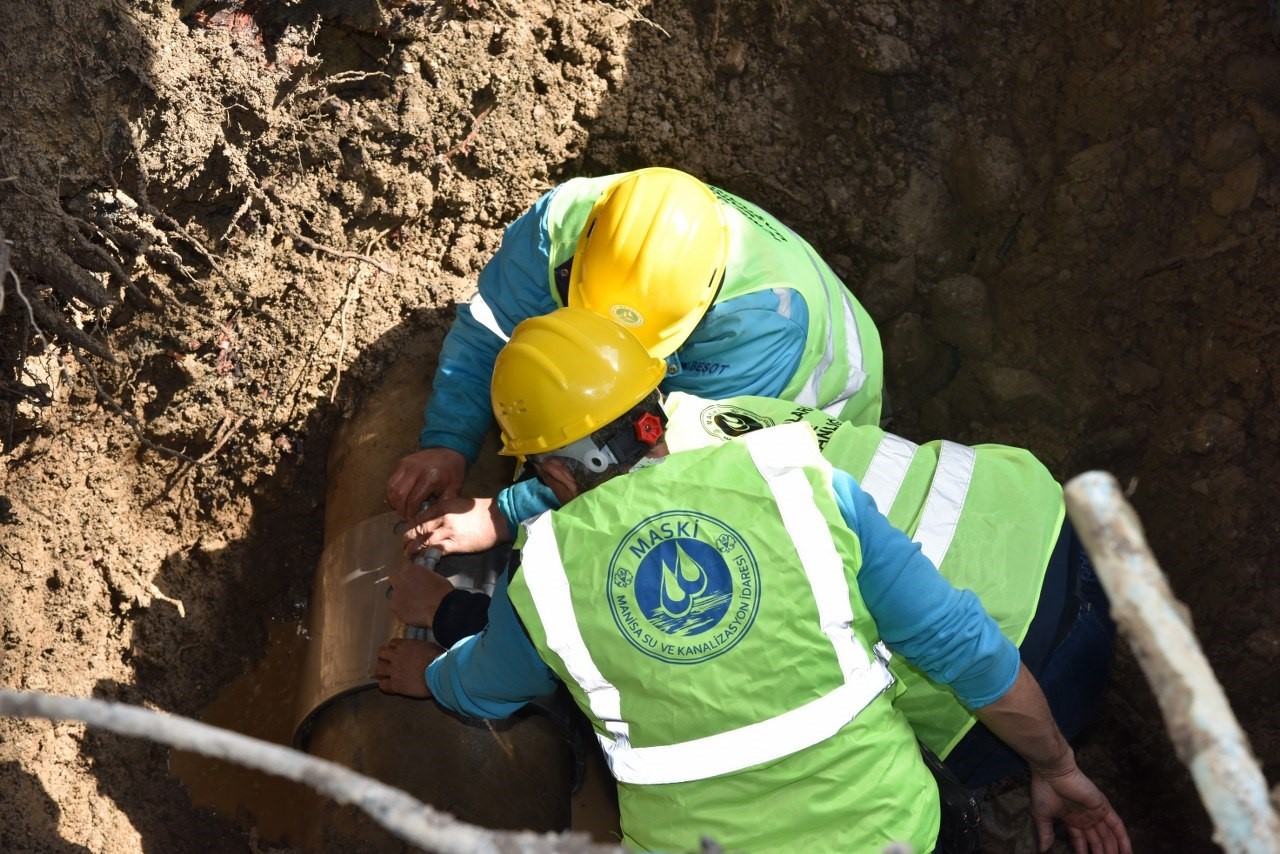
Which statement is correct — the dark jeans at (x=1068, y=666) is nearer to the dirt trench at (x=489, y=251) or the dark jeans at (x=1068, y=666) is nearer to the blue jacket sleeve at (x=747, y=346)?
the dirt trench at (x=489, y=251)

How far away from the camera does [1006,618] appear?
2652mm

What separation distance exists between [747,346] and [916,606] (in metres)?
0.98

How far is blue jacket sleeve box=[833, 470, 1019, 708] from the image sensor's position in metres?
2.21

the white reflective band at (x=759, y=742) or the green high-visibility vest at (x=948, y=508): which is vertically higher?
the green high-visibility vest at (x=948, y=508)

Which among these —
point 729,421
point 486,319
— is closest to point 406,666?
point 486,319

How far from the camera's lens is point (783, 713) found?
7.08 feet

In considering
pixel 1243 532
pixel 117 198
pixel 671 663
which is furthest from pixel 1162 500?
pixel 117 198

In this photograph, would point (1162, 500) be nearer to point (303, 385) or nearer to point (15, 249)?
point (303, 385)

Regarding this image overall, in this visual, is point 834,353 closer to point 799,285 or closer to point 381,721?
point 799,285

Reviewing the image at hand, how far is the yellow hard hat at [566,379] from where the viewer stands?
2467 mm

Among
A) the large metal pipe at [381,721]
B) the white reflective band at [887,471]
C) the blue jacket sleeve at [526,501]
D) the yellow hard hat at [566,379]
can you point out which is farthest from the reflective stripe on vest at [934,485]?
the large metal pipe at [381,721]

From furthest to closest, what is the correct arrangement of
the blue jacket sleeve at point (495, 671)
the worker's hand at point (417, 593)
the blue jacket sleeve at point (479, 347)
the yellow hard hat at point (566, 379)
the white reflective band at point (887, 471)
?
the blue jacket sleeve at point (479, 347)
the worker's hand at point (417, 593)
the white reflective band at point (887, 471)
the yellow hard hat at point (566, 379)
the blue jacket sleeve at point (495, 671)

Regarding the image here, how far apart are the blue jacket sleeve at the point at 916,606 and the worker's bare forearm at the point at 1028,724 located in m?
0.13

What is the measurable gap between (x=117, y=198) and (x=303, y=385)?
84cm
